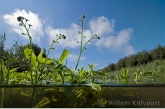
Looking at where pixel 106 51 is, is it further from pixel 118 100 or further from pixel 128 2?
pixel 118 100

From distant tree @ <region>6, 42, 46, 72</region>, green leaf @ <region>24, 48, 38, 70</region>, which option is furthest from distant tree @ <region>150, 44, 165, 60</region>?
green leaf @ <region>24, 48, 38, 70</region>

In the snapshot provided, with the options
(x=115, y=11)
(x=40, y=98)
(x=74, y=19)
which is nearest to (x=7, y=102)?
(x=40, y=98)

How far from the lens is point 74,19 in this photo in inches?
25.4

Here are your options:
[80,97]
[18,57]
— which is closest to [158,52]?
[18,57]

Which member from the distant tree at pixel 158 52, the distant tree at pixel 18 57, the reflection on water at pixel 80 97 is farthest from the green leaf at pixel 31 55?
the distant tree at pixel 158 52

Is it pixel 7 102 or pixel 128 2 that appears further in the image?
pixel 128 2

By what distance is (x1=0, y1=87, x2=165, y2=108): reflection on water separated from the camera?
1.30 feet

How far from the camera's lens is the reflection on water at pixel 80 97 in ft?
1.30

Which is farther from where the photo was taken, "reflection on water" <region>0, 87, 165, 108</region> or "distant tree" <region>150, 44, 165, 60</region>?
"distant tree" <region>150, 44, 165, 60</region>

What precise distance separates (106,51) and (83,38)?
143 millimetres

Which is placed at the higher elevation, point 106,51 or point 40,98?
point 106,51

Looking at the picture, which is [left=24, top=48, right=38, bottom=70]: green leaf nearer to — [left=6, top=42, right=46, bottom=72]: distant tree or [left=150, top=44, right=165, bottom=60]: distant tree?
[left=6, top=42, right=46, bottom=72]: distant tree

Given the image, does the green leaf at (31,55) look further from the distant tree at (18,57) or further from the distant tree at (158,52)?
the distant tree at (158,52)

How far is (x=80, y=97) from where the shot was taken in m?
0.41
